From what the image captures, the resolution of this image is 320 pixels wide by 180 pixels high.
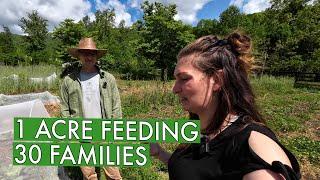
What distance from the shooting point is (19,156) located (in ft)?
5.12

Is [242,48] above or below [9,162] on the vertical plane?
above

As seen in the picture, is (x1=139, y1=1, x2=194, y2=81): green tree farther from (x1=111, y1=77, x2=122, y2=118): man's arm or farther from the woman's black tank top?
the woman's black tank top

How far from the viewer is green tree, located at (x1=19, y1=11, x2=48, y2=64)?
32438 mm

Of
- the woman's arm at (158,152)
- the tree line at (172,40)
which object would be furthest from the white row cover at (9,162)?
the tree line at (172,40)

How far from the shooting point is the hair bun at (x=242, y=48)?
1.18 metres

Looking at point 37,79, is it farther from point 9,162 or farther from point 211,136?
point 211,136

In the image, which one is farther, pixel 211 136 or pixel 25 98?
pixel 25 98

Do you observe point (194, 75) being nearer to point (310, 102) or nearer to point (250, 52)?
point (250, 52)

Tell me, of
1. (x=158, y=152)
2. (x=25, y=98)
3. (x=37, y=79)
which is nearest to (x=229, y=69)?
(x=158, y=152)

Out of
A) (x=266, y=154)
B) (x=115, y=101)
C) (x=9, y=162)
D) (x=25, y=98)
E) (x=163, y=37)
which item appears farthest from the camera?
(x=163, y=37)

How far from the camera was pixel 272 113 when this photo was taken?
8922 millimetres

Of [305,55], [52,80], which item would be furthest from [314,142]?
[305,55]

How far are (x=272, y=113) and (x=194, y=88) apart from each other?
8399 mm

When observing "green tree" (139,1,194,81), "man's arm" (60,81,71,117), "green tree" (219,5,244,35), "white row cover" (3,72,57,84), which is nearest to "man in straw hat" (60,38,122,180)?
"man's arm" (60,81,71,117)
